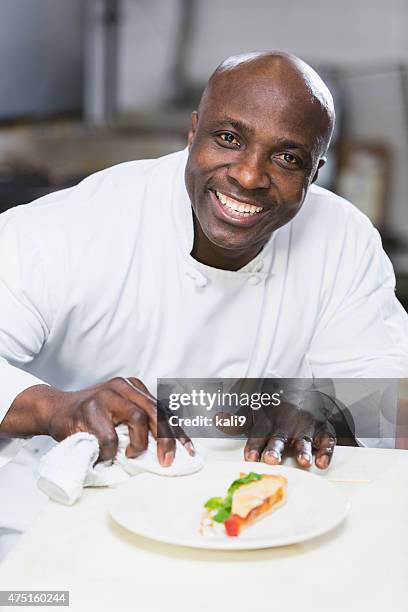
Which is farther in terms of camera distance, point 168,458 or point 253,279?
point 253,279

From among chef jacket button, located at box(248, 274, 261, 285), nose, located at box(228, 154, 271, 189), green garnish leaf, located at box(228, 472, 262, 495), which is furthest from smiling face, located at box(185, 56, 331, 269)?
green garnish leaf, located at box(228, 472, 262, 495)

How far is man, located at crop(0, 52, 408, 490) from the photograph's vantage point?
1.57 m

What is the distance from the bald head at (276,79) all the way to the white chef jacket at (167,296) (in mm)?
275

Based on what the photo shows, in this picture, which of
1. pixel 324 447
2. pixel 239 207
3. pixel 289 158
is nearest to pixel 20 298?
pixel 239 207

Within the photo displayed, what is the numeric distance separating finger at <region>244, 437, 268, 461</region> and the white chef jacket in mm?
413

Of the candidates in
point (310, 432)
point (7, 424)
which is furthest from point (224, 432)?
point (7, 424)

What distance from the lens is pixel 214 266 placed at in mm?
1782

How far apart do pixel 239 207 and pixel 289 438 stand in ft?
1.36

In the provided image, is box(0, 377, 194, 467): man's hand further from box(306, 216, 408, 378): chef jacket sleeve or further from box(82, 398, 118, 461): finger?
box(306, 216, 408, 378): chef jacket sleeve

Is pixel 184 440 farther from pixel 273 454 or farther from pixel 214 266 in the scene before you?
pixel 214 266

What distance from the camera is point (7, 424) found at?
1.52m

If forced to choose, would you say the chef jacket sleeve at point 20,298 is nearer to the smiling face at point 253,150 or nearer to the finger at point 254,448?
the smiling face at point 253,150

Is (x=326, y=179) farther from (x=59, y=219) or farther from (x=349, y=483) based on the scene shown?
(x=349, y=483)

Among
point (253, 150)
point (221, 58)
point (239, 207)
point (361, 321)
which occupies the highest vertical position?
point (253, 150)
